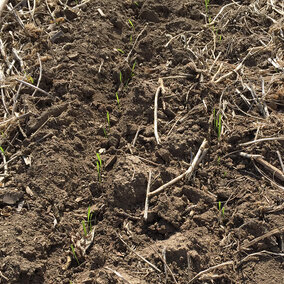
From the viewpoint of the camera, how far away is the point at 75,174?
2.61 metres

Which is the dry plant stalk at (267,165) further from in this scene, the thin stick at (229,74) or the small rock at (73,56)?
the small rock at (73,56)

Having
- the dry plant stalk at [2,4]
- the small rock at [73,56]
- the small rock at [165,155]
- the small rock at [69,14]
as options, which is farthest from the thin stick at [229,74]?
the dry plant stalk at [2,4]

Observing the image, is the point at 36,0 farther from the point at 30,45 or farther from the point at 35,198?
the point at 35,198

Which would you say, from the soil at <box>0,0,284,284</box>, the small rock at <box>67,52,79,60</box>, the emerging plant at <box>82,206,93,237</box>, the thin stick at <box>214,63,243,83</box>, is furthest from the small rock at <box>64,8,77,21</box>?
the emerging plant at <box>82,206,93,237</box>

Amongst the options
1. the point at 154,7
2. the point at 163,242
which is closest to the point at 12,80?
the point at 154,7

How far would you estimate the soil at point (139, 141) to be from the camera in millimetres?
2217

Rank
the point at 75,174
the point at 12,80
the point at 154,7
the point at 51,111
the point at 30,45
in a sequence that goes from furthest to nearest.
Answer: the point at 154,7 → the point at 30,45 → the point at 12,80 → the point at 51,111 → the point at 75,174

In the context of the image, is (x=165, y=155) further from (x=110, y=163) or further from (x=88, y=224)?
(x=88, y=224)

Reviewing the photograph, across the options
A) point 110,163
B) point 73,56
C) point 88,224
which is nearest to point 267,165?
point 110,163

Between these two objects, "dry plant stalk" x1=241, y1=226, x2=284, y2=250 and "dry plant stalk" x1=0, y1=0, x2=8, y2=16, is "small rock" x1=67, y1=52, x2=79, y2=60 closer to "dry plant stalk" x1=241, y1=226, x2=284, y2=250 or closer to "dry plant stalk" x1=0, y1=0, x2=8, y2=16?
"dry plant stalk" x1=0, y1=0, x2=8, y2=16

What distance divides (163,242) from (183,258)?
0.44ft

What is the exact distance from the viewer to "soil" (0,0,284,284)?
87.3 inches

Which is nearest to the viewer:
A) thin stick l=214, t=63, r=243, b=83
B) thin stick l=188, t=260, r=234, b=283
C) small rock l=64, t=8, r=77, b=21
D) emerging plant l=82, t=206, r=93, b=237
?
thin stick l=188, t=260, r=234, b=283

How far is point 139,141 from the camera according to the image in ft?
8.80
